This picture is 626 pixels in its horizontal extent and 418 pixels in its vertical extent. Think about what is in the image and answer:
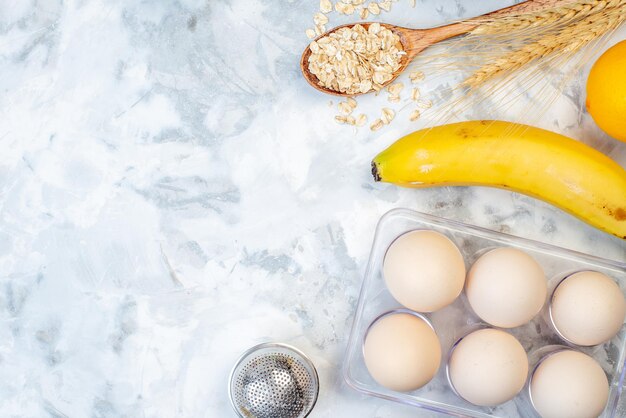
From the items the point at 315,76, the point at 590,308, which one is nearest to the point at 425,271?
the point at 590,308

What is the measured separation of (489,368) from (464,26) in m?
0.46

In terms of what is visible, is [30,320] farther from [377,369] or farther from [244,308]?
[377,369]

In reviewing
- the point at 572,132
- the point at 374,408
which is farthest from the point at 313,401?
the point at 572,132

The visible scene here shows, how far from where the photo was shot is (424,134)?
957mm

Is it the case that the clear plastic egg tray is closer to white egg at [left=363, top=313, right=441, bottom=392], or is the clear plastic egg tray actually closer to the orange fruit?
white egg at [left=363, top=313, right=441, bottom=392]

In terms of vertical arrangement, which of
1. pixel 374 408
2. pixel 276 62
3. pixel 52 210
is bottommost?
pixel 374 408

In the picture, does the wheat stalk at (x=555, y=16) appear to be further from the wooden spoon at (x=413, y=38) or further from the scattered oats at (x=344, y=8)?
the scattered oats at (x=344, y=8)

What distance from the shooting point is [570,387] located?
890mm

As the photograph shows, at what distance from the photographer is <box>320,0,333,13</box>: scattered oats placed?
1.03 meters

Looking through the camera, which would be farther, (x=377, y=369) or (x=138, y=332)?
(x=138, y=332)

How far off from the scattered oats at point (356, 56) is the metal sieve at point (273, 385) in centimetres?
39

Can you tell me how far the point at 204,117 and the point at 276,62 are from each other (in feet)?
0.42

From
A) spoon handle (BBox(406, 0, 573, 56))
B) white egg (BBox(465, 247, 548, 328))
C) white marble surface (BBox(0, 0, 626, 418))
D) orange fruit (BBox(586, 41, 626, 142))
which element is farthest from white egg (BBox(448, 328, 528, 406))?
spoon handle (BBox(406, 0, 573, 56))

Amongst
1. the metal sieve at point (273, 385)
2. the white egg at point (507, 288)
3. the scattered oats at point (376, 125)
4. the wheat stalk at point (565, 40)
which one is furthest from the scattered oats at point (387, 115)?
the metal sieve at point (273, 385)
